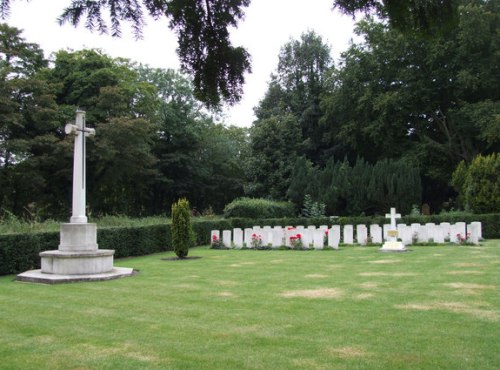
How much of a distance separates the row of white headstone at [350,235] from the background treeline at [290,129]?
509cm

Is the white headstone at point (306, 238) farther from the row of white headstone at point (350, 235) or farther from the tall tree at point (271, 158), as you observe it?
the tall tree at point (271, 158)

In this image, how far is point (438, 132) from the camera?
35188 mm

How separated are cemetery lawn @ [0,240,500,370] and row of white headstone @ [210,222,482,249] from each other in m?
6.61

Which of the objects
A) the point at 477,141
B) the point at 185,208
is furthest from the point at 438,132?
the point at 185,208

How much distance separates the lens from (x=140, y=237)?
59.1ft

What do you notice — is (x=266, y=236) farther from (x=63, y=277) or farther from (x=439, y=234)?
(x=63, y=277)

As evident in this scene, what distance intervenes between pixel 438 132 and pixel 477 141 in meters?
3.03

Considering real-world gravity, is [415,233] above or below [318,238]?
above

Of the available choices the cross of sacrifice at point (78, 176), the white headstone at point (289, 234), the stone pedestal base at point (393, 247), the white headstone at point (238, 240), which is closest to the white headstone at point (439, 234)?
the stone pedestal base at point (393, 247)

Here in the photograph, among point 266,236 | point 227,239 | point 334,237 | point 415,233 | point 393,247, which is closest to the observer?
point 393,247

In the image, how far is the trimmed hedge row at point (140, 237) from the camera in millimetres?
13078

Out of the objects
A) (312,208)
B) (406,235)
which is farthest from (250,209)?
(406,235)

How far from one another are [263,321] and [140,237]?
12362 mm

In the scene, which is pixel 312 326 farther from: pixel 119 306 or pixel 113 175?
pixel 113 175
